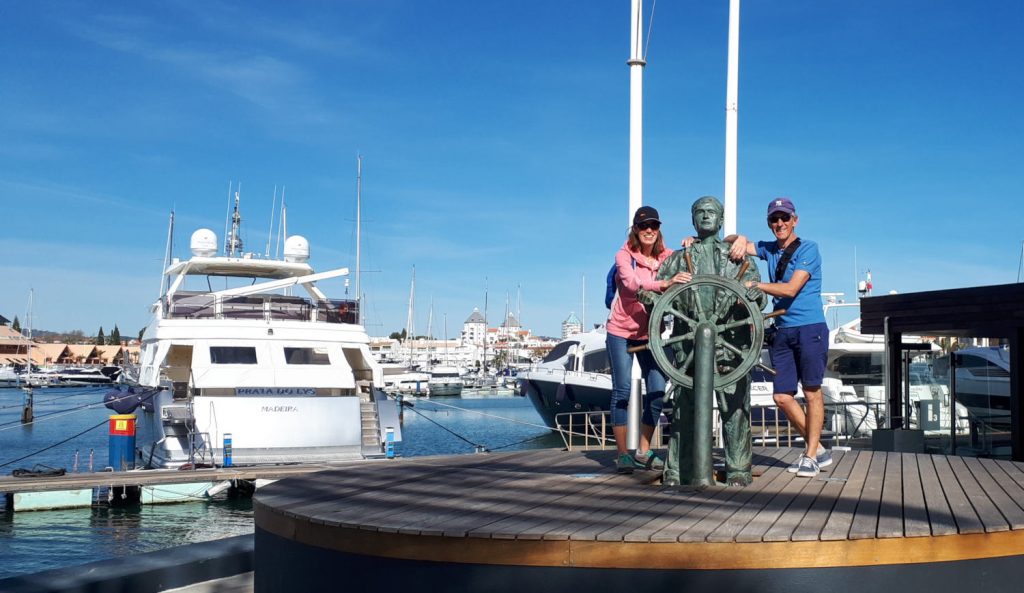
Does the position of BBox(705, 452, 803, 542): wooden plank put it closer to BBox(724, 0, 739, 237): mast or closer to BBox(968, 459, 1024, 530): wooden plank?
BBox(968, 459, 1024, 530): wooden plank

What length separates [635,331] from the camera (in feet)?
21.3

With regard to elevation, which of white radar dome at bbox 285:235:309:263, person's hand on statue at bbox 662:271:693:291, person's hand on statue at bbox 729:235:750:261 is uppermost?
white radar dome at bbox 285:235:309:263

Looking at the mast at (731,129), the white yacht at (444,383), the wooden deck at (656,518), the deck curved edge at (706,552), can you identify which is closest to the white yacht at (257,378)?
the mast at (731,129)

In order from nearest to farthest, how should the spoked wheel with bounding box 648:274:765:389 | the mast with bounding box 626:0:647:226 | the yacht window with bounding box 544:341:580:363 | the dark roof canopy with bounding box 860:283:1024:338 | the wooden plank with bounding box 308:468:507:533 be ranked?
the wooden plank with bounding box 308:468:507:533, the spoked wheel with bounding box 648:274:765:389, the mast with bounding box 626:0:647:226, the dark roof canopy with bounding box 860:283:1024:338, the yacht window with bounding box 544:341:580:363

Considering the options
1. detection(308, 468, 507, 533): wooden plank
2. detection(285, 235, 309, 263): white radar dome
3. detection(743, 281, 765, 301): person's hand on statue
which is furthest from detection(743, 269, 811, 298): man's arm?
detection(285, 235, 309, 263): white radar dome

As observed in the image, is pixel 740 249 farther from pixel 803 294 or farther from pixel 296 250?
pixel 296 250

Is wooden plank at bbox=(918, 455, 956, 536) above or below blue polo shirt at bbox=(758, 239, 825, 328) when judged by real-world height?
below

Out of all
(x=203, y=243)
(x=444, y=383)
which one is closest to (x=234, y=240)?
(x=203, y=243)

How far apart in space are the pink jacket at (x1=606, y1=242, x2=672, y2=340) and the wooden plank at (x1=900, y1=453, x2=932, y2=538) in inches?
74.6

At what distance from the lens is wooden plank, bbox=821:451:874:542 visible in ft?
12.8

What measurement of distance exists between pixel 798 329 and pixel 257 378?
17802mm

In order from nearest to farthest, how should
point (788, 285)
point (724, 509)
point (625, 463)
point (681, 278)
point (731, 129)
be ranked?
point (724, 509) < point (681, 278) < point (788, 285) < point (625, 463) < point (731, 129)

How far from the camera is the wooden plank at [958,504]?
158 inches

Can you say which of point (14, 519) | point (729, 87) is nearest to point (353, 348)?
point (14, 519)
